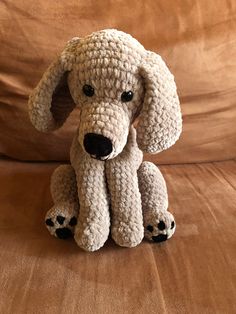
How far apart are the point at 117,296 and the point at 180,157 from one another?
0.47m

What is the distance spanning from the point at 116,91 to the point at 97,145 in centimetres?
8

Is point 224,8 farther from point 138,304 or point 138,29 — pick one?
point 138,304

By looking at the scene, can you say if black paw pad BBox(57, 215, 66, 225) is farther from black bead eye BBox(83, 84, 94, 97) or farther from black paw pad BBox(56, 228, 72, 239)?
black bead eye BBox(83, 84, 94, 97)

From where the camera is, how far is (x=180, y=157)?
97 cm

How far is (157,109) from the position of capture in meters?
0.59

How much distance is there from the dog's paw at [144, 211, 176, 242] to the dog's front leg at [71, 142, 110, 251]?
Answer: 74 millimetres

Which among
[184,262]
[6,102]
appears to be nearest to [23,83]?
[6,102]

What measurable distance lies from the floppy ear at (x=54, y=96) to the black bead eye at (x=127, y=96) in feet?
0.31

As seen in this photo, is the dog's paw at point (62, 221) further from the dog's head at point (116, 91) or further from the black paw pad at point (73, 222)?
the dog's head at point (116, 91)


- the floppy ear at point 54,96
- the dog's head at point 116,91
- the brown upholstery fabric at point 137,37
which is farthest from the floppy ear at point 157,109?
the brown upholstery fabric at point 137,37

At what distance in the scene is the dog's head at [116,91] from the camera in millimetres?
578

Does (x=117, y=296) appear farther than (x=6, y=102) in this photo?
No

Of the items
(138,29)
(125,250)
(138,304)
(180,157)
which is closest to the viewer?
(138,304)

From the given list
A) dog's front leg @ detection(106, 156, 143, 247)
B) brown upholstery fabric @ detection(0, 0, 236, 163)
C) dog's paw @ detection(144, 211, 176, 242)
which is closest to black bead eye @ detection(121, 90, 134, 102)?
dog's front leg @ detection(106, 156, 143, 247)
